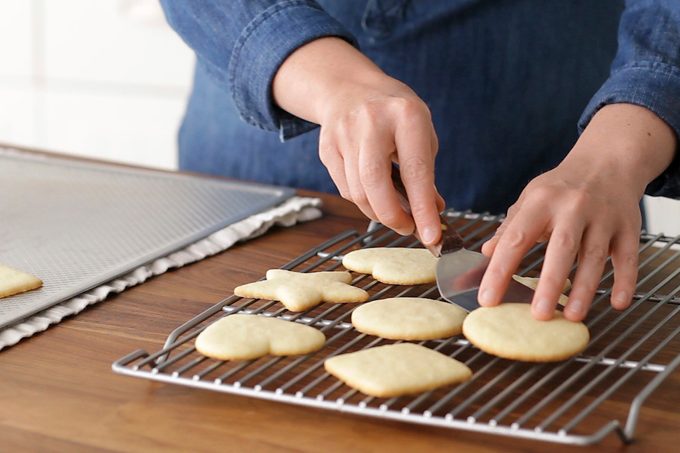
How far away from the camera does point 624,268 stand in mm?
854

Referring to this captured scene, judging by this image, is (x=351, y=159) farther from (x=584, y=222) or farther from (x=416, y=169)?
(x=584, y=222)

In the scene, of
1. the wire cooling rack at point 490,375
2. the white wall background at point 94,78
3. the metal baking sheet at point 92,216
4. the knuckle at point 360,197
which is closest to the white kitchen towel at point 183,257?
the metal baking sheet at point 92,216

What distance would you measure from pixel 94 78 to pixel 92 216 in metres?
1.90

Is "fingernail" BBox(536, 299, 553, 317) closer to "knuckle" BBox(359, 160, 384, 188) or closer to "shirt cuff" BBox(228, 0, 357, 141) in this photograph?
"knuckle" BBox(359, 160, 384, 188)

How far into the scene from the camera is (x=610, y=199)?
86 cm

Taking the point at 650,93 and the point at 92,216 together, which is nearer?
the point at 650,93

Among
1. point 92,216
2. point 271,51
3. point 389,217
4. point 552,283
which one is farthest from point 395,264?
point 92,216

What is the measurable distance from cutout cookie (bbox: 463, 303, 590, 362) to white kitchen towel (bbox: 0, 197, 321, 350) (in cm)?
36

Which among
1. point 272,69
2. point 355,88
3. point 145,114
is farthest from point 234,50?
point 145,114

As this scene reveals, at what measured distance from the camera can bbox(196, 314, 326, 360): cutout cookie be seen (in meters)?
0.74

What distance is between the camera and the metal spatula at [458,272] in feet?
2.78

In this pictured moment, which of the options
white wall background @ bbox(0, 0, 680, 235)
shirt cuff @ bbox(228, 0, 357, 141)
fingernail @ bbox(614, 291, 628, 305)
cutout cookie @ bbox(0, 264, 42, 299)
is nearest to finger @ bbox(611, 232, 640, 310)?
fingernail @ bbox(614, 291, 628, 305)

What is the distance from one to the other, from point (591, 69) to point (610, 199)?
1.80 feet

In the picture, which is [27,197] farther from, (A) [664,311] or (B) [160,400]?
(A) [664,311]
